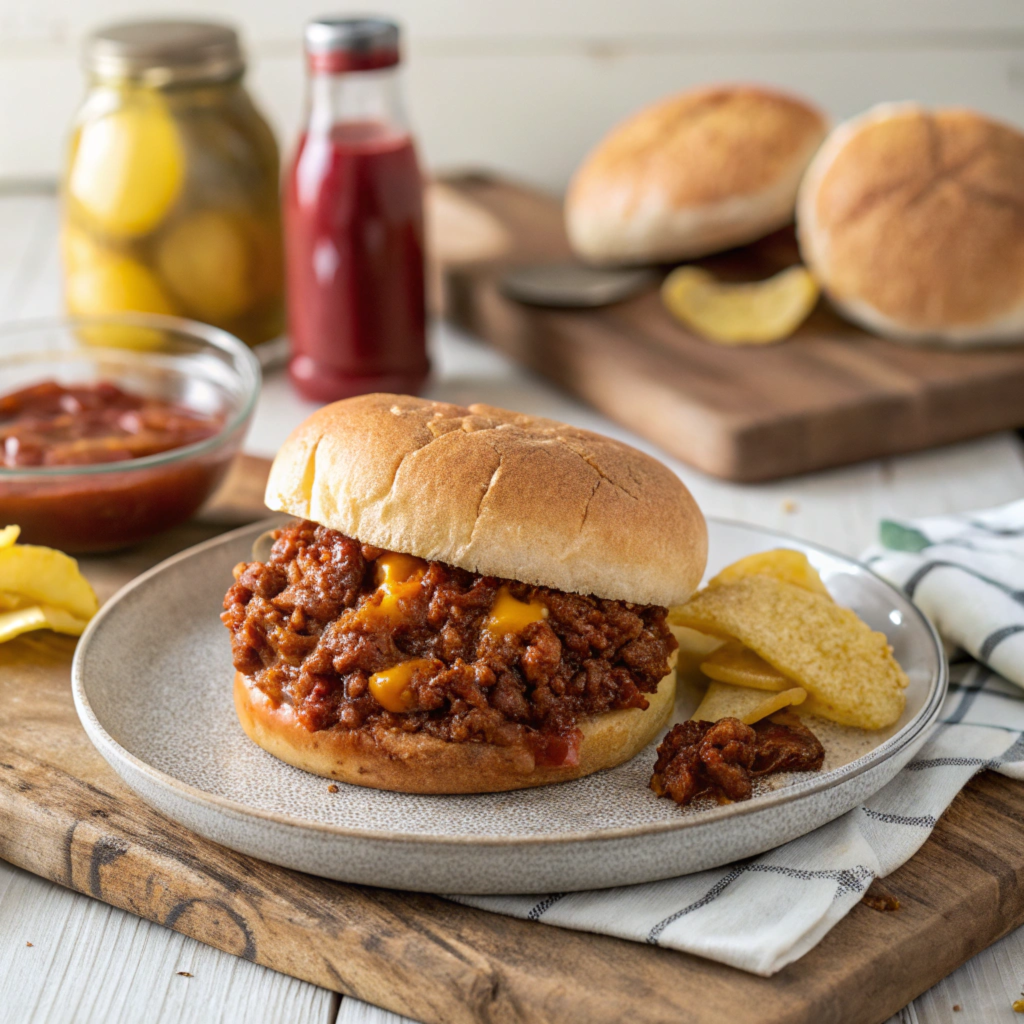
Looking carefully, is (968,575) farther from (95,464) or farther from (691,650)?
(95,464)

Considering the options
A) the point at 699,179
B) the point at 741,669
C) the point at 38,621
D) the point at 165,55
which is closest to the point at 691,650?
the point at 741,669

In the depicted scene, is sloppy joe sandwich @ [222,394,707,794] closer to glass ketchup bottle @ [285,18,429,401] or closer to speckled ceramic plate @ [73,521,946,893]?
speckled ceramic plate @ [73,521,946,893]

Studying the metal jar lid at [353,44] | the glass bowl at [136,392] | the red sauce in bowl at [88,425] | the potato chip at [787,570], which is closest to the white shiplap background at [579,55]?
the metal jar lid at [353,44]

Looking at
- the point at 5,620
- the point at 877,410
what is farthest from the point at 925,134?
the point at 5,620

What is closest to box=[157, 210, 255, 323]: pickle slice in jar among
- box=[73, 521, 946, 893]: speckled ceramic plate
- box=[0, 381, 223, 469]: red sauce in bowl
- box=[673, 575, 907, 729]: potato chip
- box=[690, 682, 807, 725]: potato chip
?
box=[0, 381, 223, 469]: red sauce in bowl

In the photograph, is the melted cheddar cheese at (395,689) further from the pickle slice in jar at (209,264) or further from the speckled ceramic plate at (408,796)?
the pickle slice in jar at (209,264)

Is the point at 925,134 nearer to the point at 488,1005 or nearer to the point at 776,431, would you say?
the point at 776,431
